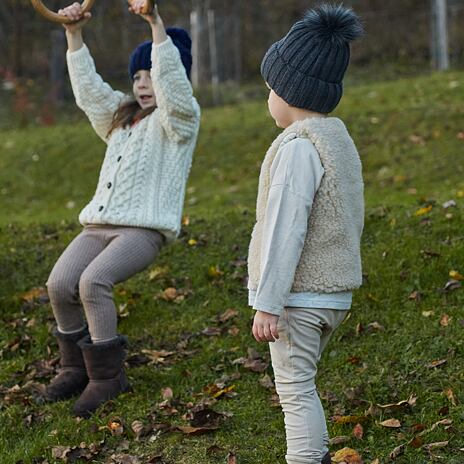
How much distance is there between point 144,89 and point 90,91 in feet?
1.02

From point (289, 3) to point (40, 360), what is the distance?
53.4 ft

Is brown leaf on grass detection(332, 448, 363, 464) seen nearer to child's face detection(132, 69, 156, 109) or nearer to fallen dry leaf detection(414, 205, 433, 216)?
child's face detection(132, 69, 156, 109)

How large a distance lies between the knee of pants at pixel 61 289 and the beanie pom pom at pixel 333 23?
6.43 feet

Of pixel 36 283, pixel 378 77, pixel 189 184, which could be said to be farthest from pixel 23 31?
pixel 36 283

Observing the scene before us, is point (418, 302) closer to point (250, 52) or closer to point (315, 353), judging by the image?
point (315, 353)

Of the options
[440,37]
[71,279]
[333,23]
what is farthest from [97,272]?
[440,37]

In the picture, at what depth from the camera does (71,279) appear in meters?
→ 4.59

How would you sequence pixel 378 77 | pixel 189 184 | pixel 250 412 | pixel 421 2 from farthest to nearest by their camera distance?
pixel 421 2, pixel 378 77, pixel 189 184, pixel 250 412

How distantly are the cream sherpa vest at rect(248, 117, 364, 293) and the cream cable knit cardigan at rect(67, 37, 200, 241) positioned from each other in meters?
1.43

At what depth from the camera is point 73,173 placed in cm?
1157

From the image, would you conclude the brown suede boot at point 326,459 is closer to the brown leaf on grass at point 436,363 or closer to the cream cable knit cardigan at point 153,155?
the brown leaf on grass at point 436,363

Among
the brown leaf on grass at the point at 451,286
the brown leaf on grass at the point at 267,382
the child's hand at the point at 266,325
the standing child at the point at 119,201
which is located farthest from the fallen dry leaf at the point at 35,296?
the child's hand at the point at 266,325

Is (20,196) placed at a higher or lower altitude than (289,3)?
lower

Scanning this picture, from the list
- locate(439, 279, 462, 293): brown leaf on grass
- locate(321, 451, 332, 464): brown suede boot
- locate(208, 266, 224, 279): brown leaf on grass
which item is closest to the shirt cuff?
locate(321, 451, 332, 464): brown suede boot
